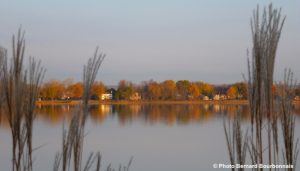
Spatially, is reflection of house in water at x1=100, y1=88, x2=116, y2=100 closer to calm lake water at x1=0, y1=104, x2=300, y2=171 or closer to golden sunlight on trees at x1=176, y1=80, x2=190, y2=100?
golden sunlight on trees at x1=176, y1=80, x2=190, y2=100

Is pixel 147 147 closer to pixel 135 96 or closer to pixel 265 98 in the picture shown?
pixel 265 98

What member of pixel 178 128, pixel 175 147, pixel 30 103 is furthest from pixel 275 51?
pixel 178 128

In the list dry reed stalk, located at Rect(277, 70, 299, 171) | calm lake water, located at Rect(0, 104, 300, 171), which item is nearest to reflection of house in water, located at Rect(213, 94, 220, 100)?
calm lake water, located at Rect(0, 104, 300, 171)

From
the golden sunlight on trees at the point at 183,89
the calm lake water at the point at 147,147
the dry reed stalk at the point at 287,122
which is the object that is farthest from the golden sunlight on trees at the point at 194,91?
the dry reed stalk at the point at 287,122

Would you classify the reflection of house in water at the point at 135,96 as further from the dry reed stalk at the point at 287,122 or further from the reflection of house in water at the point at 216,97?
the dry reed stalk at the point at 287,122

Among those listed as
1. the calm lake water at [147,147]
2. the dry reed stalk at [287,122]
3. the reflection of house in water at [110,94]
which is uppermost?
the reflection of house in water at [110,94]

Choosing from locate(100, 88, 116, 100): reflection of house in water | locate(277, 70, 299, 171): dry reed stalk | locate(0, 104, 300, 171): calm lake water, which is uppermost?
locate(100, 88, 116, 100): reflection of house in water

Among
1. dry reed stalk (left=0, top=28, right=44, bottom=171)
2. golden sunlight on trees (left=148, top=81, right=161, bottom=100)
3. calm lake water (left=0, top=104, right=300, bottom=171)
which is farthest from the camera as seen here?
golden sunlight on trees (left=148, top=81, right=161, bottom=100)

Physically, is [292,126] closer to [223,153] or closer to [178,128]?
[223,153]

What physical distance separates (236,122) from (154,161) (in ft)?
26.3

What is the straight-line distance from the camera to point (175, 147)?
11234 mm

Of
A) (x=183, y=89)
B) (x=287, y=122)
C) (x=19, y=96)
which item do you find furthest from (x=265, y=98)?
(x=183, y=89)

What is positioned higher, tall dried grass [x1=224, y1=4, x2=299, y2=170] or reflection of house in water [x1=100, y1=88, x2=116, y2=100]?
reflection of house in water [x1=100, y1=88, x2=116, y2=100]

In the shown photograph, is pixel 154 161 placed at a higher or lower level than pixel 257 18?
lower
